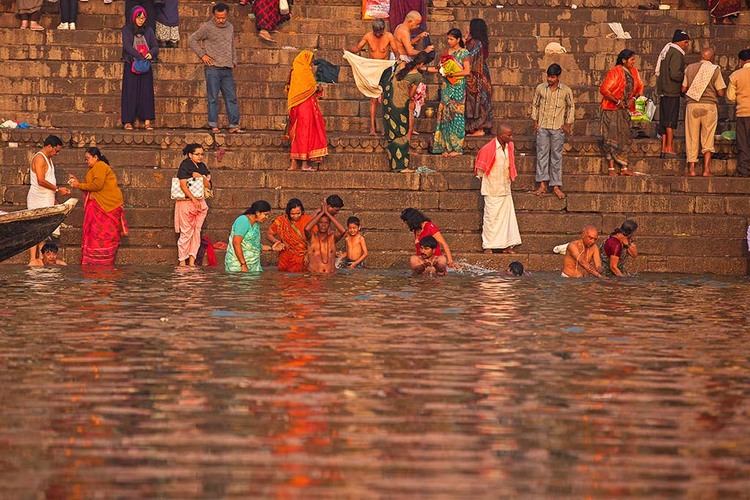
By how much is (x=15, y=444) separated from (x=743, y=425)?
3.20 m

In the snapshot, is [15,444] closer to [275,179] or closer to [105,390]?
[105,390]

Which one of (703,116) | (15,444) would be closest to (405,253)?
(703,116)

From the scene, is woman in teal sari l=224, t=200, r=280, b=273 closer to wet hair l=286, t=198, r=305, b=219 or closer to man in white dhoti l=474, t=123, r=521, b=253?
wet hair l=286, t=198, r=305, b=219

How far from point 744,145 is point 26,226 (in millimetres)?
7332

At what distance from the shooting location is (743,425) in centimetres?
716

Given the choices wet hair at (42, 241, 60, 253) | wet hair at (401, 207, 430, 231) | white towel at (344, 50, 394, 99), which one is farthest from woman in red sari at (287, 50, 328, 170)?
wet hair at (42, 241, 60, 253)

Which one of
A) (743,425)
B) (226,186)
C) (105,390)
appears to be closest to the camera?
(743,425)

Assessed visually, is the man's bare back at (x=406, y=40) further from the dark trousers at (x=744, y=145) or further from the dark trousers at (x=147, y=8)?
the dark trousers at (x=744, y=145)

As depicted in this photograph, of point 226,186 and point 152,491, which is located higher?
point 226,186

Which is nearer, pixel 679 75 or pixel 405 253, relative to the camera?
pixel 405 253

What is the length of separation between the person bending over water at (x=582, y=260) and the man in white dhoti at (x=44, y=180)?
183 inches

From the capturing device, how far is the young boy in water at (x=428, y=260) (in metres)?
13.8

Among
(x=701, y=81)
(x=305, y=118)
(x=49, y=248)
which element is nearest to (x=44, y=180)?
(x=49, y=248)

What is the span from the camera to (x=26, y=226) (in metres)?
12.9
